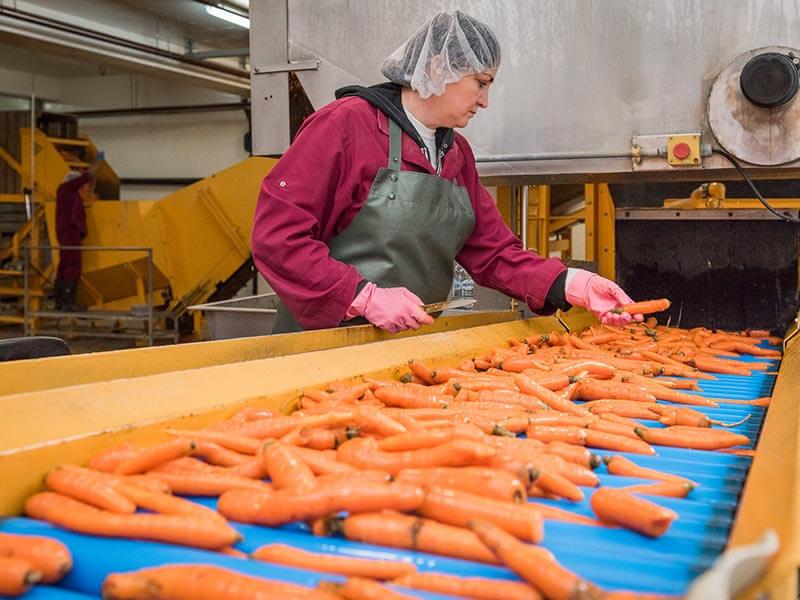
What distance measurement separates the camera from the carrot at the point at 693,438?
1811 mm

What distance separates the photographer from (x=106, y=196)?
467 inches

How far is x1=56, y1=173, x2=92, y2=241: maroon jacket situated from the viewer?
10641 mm

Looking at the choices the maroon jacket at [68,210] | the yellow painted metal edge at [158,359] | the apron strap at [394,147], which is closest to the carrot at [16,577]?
the yellow painted metal edge at [158,359]

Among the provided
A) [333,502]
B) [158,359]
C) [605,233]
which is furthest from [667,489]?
[605,233]

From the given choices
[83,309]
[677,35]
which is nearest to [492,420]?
[677,35]

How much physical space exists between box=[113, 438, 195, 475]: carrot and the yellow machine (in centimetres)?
804

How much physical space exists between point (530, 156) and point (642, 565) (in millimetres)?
2284

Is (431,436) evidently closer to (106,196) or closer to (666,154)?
(666,154)

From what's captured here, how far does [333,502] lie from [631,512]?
1.50ft

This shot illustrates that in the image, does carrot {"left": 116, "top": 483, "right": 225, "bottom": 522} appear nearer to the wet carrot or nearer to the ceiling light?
the wet carrot

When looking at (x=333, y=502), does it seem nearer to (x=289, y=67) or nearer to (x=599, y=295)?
(x=599, y=295)

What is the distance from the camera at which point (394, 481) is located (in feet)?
4.34

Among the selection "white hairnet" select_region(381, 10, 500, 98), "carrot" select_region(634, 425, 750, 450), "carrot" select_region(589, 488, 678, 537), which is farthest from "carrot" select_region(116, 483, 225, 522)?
"white hairnet" select_region(381, 10, 500, 98)

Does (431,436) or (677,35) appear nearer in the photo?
(431,436)
